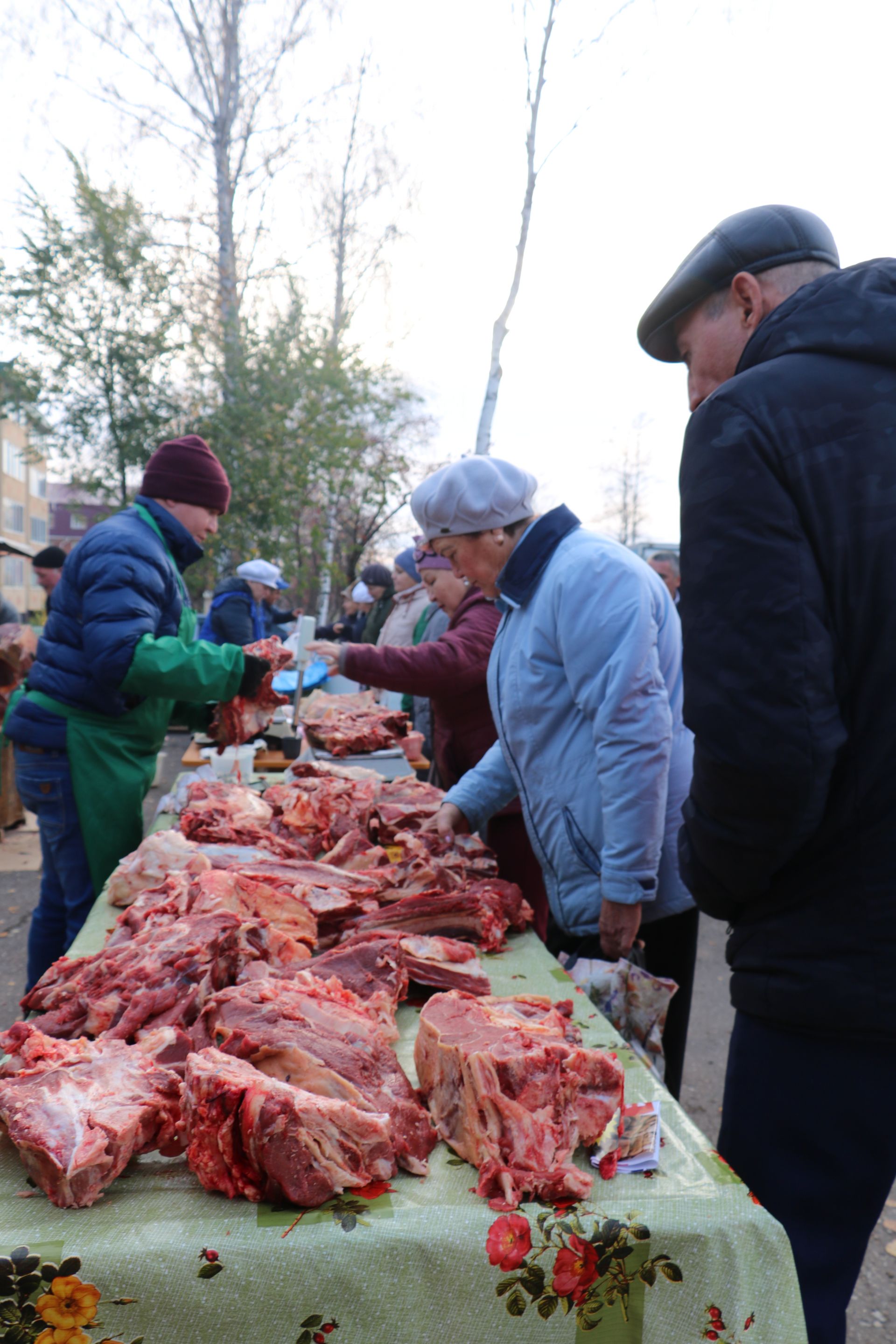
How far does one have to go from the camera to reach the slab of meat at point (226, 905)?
6.77 ft

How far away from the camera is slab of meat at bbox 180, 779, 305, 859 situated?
9.32 ft

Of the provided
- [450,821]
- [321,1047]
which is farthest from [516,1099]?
[450,821]

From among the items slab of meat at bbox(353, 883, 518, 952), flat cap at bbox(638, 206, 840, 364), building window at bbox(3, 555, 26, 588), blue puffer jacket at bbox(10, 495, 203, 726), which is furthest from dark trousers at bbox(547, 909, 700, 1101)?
building window at bbox(3, 555, 26, 588)

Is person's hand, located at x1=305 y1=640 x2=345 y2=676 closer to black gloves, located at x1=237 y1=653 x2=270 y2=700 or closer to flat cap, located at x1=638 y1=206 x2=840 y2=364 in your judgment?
black gloves, located at x1=237 y1=653 x2=270 y2=700

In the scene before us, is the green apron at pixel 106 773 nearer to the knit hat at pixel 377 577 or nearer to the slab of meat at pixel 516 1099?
the slab of meat at pixel 516 1099

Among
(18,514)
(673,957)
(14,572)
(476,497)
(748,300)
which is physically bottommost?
(14,572)

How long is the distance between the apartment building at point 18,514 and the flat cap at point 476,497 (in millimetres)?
39754

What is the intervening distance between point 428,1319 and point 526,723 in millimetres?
1433

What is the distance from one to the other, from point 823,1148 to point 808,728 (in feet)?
2.21

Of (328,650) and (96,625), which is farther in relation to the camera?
(328,650)

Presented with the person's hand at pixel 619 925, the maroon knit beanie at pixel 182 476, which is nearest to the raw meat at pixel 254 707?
the maroon knit beanie at pixel 182 476

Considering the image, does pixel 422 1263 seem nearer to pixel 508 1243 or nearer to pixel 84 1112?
pixel 508 1243

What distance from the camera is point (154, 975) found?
1722 mm

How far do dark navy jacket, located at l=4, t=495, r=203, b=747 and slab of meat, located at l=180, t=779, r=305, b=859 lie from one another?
50 cm
